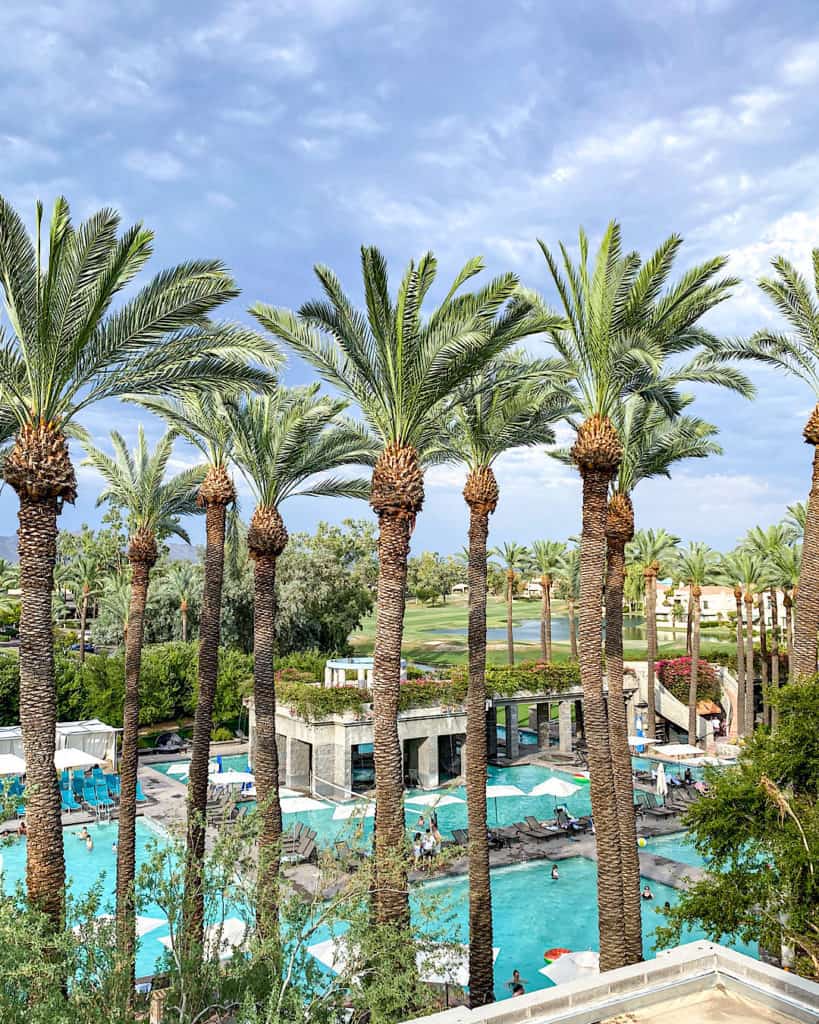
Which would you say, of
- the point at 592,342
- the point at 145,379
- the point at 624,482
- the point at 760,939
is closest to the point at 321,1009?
the point at 760,939

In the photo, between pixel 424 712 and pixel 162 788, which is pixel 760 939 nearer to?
pixel 424 712

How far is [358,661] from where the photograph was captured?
3850 cm

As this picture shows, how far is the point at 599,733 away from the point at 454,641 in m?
91.1

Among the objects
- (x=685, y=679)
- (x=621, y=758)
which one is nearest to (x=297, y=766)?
(x=621, y=758)

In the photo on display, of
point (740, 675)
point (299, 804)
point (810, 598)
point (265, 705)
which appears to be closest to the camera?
point (265, 705)

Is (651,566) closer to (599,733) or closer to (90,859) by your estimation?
(90,859)

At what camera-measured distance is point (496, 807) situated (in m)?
31.6

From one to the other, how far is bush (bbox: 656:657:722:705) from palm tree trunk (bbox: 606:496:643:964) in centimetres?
3389

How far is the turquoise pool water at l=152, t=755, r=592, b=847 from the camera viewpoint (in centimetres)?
3034

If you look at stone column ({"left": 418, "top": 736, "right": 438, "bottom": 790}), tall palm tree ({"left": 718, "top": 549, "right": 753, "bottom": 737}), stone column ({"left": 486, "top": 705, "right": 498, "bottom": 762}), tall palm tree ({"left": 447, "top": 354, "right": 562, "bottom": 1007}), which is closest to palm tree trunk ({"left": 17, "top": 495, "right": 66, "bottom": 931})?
tall palm tree ({"left": 447, "top": 354, "right": 562, "bottom": 1007})

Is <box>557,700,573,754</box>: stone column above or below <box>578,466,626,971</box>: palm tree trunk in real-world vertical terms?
below

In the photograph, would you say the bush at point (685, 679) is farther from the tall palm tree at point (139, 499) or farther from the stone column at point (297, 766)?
the tall palm tree at point (139, 499)

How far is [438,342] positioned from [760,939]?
1096 centimetres

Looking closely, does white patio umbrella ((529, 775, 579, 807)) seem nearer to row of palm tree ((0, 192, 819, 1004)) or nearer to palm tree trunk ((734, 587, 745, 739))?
row of palm tree ((0, 192, 819, 1004))
